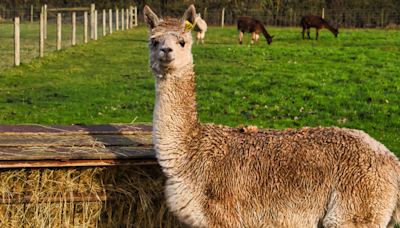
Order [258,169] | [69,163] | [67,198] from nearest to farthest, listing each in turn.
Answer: [258,169] < [69,163] < [67,198]

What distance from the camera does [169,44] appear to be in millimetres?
4348

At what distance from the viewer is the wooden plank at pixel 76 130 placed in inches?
257

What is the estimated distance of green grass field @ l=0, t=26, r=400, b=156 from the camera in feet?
41.3

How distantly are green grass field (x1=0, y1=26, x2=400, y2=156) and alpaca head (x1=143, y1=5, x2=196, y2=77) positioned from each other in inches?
168

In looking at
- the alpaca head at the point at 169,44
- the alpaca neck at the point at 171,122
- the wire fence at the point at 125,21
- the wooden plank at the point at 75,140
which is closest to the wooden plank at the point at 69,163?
the wooden plank at the point at 75,140

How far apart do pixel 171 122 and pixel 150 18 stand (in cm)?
105

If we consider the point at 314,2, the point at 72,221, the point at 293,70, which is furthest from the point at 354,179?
the point at 314,2

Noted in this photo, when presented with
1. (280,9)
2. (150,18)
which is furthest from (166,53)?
(280,9)

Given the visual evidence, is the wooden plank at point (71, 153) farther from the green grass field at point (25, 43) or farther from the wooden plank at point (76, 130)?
the green grass field at point (25, 43)

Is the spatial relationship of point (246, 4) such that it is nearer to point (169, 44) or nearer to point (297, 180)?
point (169, 44)

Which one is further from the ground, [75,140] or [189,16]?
[189,16]

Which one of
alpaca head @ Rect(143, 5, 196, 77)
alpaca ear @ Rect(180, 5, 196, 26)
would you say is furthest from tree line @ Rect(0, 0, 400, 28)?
alpaca head @ Rect(143, 5, 196, 77)

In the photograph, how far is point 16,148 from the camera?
18.1 ft

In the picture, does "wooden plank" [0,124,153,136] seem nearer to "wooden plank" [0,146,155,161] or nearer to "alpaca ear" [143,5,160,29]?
"wooden plank" [0,146,155,161]
